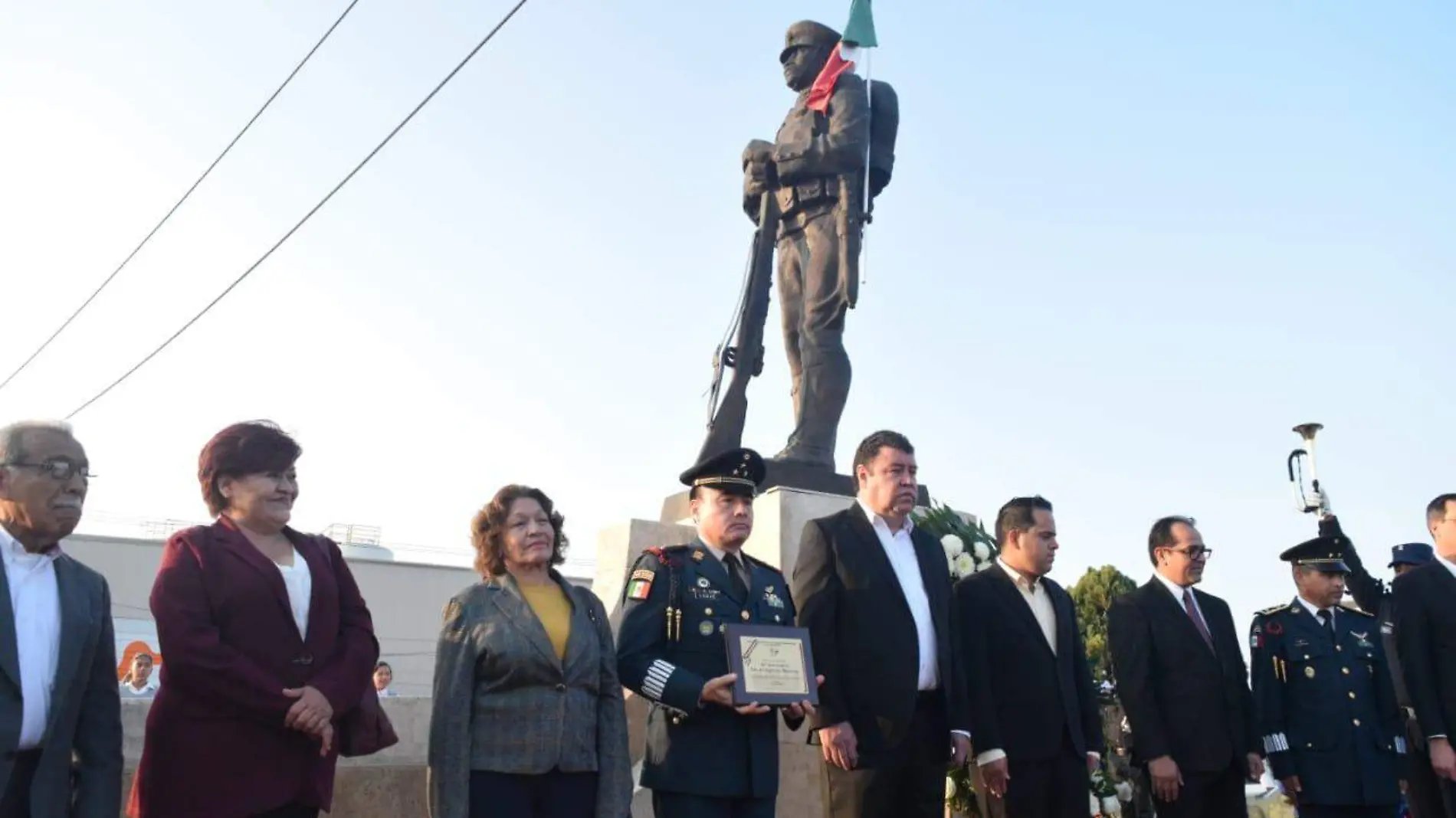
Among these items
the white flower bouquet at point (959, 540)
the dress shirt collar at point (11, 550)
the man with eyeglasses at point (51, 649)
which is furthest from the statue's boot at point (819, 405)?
the dress shirt collar at point (11, 550)

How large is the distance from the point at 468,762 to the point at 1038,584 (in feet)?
8.21

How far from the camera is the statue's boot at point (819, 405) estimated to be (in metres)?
7.68

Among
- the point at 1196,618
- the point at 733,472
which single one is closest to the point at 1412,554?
the point at 1196,618

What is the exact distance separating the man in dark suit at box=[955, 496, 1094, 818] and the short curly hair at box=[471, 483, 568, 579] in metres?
1.66

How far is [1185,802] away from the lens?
16.2 ft

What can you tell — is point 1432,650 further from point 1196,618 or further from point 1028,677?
point 1028,677

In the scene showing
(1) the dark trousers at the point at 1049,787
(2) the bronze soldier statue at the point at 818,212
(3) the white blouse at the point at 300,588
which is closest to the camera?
(3) the white blouse at the point at 300,588

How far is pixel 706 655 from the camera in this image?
12.9ft

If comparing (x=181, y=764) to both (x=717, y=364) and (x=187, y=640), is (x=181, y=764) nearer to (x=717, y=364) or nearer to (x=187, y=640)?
(x=187, y=640)

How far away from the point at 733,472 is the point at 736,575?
0.35 m

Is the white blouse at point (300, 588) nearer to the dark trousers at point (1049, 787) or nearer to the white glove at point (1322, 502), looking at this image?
the dark trousers at point (1049, 787)

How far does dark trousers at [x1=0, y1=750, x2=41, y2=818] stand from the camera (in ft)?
9.51

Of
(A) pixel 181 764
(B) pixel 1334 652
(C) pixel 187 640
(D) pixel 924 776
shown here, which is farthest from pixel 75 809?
(B) pixel 1334 652

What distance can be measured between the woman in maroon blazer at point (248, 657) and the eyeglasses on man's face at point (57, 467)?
0.99 feet
